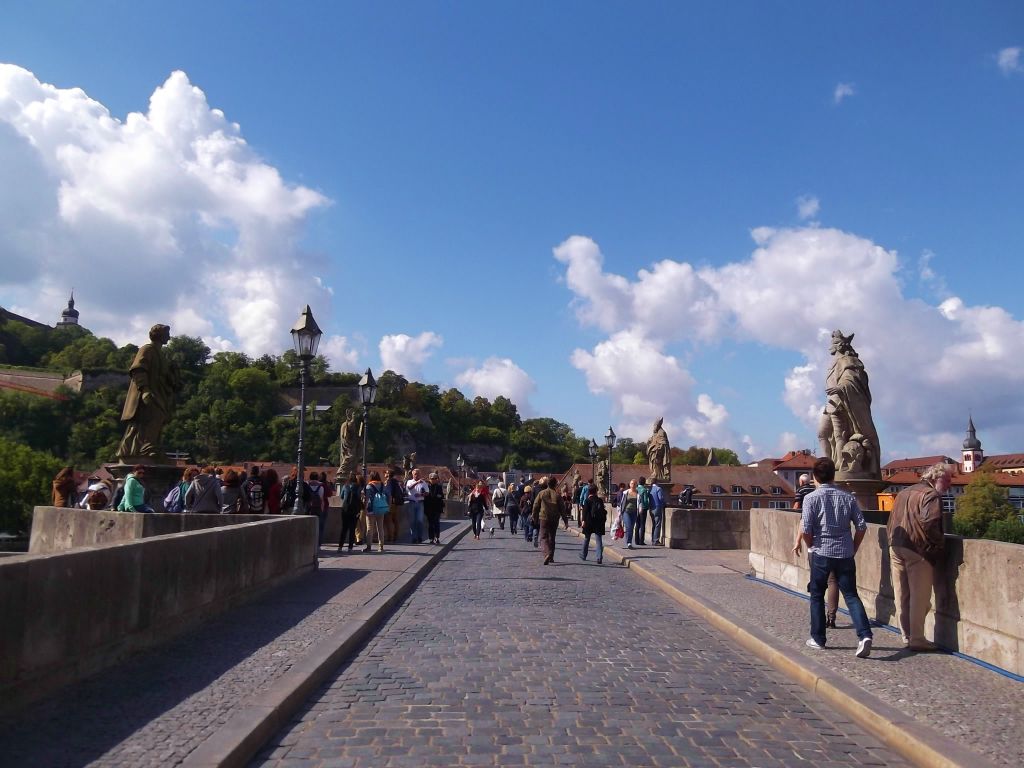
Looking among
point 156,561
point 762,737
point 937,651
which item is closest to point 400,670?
point 156,561

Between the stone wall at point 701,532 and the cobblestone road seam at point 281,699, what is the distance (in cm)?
1235

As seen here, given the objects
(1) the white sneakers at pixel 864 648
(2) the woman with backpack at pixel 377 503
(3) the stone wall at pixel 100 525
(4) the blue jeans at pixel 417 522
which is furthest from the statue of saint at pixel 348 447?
(1) the white sneakers at pixel 864 648

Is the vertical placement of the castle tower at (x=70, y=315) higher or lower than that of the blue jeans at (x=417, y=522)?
higher

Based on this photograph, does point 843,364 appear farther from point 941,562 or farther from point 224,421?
point 224,421

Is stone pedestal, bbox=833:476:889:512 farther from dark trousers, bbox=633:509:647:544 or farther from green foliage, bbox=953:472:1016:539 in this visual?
green foliage, bbox=953:472:1016:539

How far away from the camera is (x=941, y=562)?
802 cm

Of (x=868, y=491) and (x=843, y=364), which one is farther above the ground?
(x=843, y=364)

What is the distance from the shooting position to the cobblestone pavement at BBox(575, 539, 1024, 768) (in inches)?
211

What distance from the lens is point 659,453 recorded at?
27078 mm

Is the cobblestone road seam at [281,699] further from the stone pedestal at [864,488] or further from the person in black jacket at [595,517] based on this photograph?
the person in black jacket at [595,517]

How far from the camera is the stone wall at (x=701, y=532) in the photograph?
2161cm

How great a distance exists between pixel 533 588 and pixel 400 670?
20.6 ft

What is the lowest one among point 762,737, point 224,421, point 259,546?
point 762,737

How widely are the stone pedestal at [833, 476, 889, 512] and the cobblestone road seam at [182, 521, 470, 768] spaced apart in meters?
8.04
